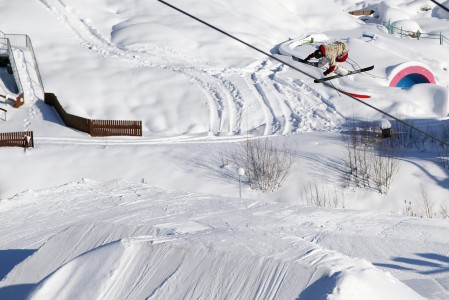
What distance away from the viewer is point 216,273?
30.0 ft

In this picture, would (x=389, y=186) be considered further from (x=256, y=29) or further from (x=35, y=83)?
(x=256, y=29)

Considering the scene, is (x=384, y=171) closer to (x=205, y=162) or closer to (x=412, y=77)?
(x=205, y=162)

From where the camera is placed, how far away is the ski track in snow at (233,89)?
32625mm

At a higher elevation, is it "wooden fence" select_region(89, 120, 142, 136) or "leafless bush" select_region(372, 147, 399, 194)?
"wooden fence" select_region(89, 120, 142, 136)

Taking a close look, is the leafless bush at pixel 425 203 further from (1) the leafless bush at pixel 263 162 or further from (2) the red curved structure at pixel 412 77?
(2) the red curved structure at pixel 412 77

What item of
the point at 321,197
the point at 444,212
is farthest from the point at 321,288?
the point at 321,197

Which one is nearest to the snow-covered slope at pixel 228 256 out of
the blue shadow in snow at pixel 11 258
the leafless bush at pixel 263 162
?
the blue shadow in snow at pixel 11 258

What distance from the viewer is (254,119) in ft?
108

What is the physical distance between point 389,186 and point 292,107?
7.80m

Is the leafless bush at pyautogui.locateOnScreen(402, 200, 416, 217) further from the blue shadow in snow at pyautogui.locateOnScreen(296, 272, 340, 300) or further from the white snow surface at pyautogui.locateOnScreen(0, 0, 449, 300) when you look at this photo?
the blue shadow in snow at pyautogui.locateOnScreen(296, 272, 340, 300)

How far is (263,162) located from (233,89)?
8.36 m

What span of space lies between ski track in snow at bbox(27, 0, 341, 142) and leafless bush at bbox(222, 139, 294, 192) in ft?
8.32

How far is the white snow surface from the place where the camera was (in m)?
9.50

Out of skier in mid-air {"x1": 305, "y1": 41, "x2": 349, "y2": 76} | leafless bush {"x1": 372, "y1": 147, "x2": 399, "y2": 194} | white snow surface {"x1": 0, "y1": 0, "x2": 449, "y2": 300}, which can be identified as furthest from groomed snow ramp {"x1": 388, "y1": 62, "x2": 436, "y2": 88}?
skier in mid-air {"x1": 305, "y1": 41, "x2": 349, "y2": 76}
